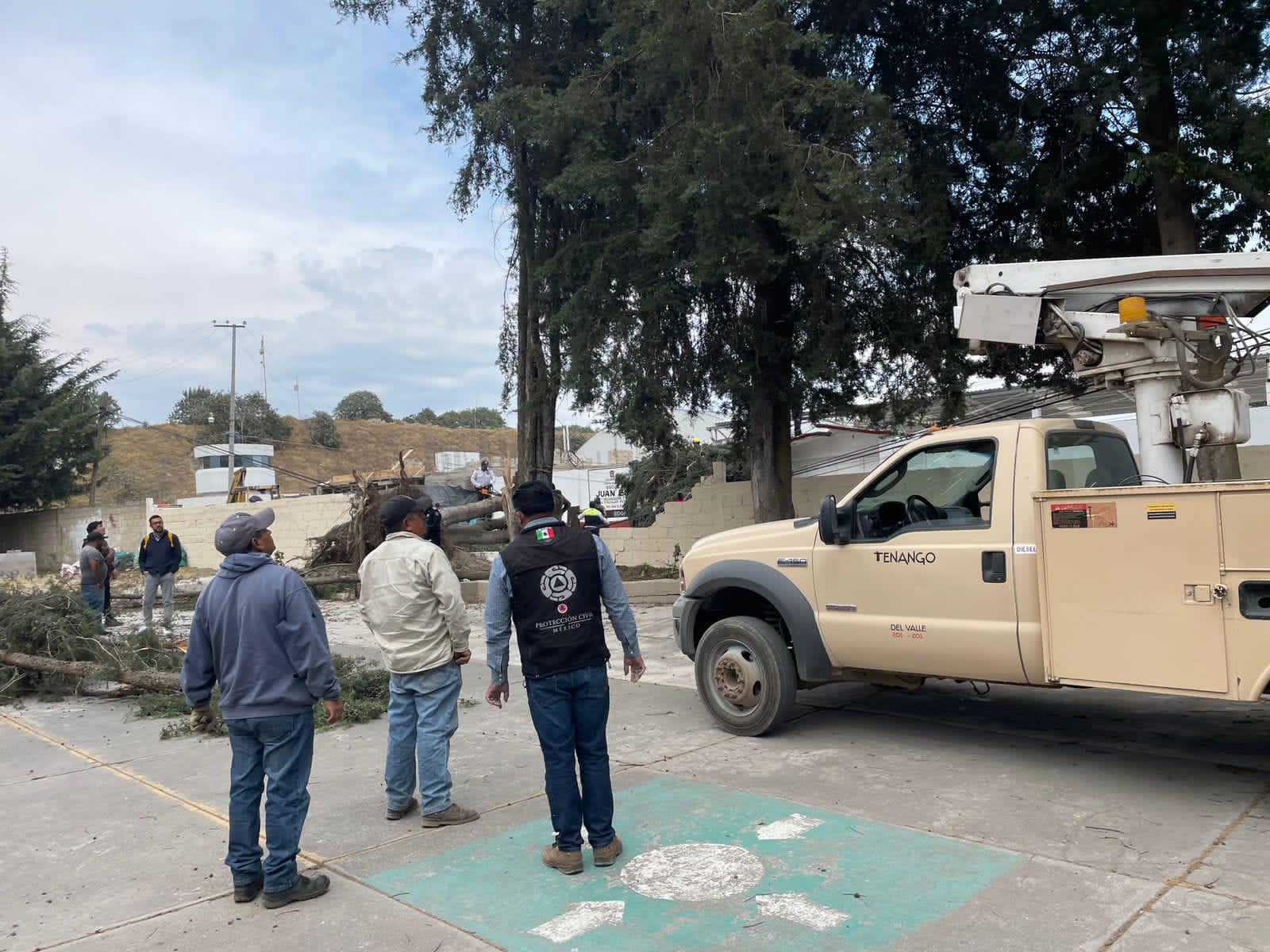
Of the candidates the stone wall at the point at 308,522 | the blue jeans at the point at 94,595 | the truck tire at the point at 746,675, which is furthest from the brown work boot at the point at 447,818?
the stone wall at the point at 308,522

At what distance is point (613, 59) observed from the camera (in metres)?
13.6

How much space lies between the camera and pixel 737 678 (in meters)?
7.11

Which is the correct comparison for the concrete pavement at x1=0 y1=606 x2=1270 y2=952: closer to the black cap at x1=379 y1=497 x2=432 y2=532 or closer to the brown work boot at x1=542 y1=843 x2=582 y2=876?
the brown work boot at x1=542 y1=843 x2=582 y2=876

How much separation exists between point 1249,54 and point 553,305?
10.2m

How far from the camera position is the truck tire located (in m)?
6.84

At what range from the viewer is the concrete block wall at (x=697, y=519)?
1697 centimetres

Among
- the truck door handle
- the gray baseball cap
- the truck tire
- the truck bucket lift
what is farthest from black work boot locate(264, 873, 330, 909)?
the truck bucket lift

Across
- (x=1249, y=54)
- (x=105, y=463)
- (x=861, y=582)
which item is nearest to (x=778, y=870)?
(x=861, y=582)

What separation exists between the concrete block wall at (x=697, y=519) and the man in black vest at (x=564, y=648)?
1212cm

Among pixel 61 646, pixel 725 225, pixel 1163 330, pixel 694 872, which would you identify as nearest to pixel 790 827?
pixel 694 872

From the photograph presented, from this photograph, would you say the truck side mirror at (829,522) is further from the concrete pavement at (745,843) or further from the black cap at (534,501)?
the black cap at (534,501)

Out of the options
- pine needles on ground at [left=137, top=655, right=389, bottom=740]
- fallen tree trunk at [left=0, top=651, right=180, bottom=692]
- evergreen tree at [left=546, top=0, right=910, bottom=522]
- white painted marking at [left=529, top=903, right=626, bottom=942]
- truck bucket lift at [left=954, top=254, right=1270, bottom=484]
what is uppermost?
evergreen tree at [left=546, top=0, right=910, bottom=522]

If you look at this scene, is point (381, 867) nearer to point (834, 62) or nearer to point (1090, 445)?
point (1090, 445)

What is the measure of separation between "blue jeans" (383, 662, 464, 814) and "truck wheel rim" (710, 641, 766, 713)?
227 centimetres
